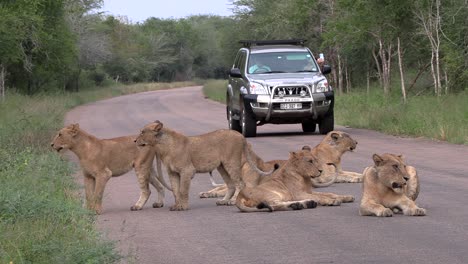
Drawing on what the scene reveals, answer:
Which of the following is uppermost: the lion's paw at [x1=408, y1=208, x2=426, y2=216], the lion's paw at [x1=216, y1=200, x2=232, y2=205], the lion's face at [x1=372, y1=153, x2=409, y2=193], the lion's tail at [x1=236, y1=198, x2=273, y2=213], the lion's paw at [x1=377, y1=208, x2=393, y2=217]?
the lion's face at [x1=372, y1=153, x2=409, y2=193]

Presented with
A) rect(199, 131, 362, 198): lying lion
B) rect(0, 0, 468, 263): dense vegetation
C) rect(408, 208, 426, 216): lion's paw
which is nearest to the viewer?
rect(0, 0, 468, 263): dense vegetation

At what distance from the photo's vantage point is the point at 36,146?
18938 millimetres

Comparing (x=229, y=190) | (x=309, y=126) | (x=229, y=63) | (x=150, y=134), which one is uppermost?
(x=150, y=134)

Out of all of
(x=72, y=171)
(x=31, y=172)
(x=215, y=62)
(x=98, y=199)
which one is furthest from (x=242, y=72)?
(x=215, y=62)

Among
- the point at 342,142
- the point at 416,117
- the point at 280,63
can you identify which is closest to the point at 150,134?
the point at 342,142

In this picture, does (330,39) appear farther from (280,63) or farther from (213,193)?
(213,193)

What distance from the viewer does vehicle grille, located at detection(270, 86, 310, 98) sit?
22.8 metres

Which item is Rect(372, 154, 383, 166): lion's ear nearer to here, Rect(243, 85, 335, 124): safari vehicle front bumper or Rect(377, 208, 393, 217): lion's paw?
Rect(377, 208, 393, 217): lion's paw

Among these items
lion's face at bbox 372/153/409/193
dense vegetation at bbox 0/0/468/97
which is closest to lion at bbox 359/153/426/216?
lion's face at bbox 372/153/409/193

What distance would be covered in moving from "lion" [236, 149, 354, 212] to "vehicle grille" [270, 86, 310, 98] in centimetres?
1138

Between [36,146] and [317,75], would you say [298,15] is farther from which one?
[36,146]

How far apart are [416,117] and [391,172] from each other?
1356 cm

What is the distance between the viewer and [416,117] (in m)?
23.5

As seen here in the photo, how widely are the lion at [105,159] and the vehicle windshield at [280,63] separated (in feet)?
38.9
